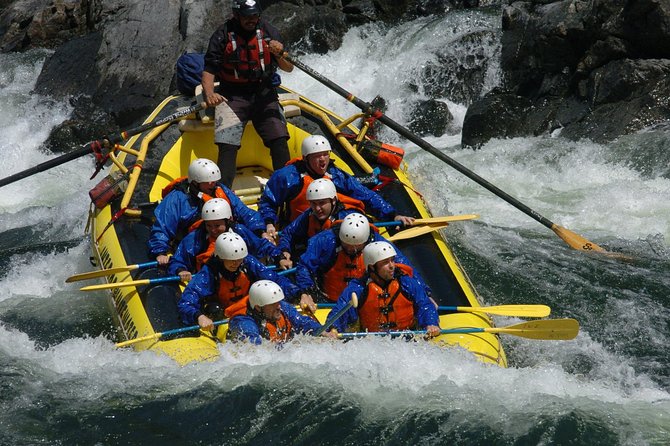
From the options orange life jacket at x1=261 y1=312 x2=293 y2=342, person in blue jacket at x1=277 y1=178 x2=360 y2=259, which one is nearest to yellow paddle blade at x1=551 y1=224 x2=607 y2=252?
person in blue jacket at x1=277 y1=178 x2=360 y2=259

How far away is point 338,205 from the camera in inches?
276

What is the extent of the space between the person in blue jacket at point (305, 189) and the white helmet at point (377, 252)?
1.33 meters

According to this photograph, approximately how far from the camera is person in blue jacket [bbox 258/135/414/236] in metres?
7.36

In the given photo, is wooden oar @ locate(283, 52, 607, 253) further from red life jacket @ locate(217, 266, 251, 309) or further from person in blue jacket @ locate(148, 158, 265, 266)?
red life jacket @ locate(217, 266, 251, 309)

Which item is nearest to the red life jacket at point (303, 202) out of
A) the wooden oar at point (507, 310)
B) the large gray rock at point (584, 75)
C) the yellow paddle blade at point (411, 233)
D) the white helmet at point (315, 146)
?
the white helmet at point (315, 146)

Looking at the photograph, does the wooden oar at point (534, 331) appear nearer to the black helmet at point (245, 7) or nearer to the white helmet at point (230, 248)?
the white helmet at point (230, 248)

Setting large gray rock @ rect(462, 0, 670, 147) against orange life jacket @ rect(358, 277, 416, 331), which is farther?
large gray rock @ rect(462, 0, 670, 147)

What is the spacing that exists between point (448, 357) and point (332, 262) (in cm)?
115

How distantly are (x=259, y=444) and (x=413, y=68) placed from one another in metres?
9.12

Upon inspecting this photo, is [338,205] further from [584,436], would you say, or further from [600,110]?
[600,110]

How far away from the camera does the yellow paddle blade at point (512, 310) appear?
20.7ft

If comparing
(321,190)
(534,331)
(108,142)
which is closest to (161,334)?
(321,190)

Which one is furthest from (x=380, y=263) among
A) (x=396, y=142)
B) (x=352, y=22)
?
(x=352, y=22)

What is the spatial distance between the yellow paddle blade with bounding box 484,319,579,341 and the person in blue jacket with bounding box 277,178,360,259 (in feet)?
4.72
